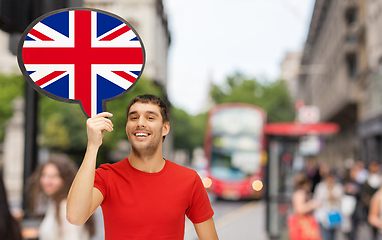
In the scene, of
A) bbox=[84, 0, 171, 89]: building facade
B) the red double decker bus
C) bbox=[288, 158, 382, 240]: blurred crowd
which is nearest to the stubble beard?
bbox=[288, 158, 382, 240]: blurred crowd

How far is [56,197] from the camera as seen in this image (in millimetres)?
3535

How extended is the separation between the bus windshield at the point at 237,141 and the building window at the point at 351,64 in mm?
11473

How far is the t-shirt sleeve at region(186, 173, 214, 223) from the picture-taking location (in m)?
1.84

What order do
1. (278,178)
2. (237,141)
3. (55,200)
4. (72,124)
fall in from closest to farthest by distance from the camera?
(55,200) → (278,178) → (237,141) → (72,124)

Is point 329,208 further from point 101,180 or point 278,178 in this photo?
point 101,180

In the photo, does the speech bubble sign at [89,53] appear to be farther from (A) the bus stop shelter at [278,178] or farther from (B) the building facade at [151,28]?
(B) the building facade at [151,28]

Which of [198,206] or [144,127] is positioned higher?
[144,127]

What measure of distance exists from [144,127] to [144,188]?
24 centimetres

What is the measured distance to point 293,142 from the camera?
11094 mm

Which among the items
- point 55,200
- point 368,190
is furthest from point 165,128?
point 368,190

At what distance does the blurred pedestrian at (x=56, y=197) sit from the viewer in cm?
336

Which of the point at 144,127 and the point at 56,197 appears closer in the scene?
the point at 144,127

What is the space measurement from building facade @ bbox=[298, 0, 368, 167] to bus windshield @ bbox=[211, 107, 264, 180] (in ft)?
28.1

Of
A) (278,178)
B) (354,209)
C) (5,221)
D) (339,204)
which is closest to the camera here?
(5,221)
